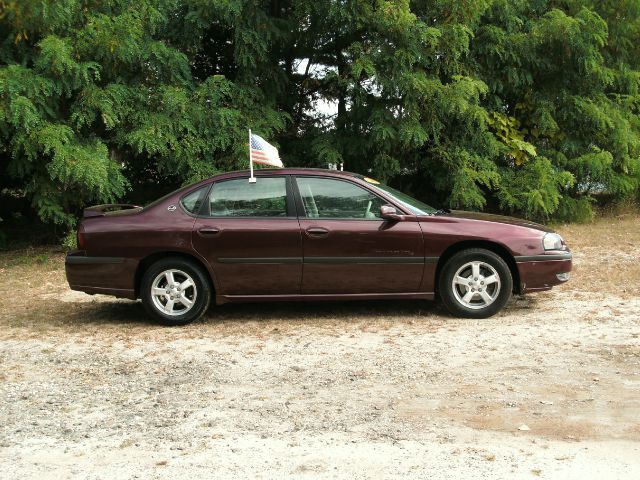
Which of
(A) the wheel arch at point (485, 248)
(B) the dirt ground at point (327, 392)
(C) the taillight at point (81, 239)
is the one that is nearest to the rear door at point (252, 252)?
(B) the dirt ground at point (327, 392)

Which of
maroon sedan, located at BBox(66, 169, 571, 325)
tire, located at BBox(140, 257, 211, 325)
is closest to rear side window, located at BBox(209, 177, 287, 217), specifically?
maroon sedan, located at BBox(66, 169, 571, 325)

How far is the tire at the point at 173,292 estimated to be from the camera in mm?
7410

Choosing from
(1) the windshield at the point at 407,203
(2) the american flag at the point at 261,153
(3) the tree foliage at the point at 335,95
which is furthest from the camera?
(3) the tree foliage at the point at 335,95

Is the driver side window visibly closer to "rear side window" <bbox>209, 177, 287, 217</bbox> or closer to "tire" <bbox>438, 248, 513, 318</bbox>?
"rear side window" <bbox>209, 177, 287, 217</bbox>

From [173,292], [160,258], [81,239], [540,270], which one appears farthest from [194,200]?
[540,270]

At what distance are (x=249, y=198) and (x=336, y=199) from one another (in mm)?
881

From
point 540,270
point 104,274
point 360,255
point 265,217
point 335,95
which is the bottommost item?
point 104,274

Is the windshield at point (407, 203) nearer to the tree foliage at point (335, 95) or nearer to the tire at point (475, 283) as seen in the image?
the tire at point (475, 283)

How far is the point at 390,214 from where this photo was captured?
24.3 ft

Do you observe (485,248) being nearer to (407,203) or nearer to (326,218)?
(407,203)

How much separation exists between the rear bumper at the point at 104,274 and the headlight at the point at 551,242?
13.3ft

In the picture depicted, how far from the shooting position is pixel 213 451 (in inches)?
167

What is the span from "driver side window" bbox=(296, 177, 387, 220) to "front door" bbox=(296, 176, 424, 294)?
0.07 metres

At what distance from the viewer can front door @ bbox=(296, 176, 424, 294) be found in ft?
24.2
